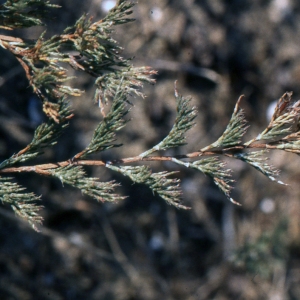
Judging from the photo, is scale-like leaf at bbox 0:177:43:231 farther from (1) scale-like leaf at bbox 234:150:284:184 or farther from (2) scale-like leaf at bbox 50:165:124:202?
(1) scale-like leaf at bbox 234:150:284:184

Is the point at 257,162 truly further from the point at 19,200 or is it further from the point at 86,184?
the point at 19,200

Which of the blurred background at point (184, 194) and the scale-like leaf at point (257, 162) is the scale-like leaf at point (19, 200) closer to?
the scale-like leaf at point (257, 162)

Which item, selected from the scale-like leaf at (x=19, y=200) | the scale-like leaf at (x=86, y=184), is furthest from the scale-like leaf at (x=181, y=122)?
the scale-like leaf at (x=19, y=200)

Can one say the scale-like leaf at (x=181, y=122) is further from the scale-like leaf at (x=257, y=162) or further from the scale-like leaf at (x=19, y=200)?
the scale-like leaf at (x=19, y=200)

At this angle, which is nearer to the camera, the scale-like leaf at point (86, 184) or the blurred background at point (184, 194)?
the scale-like leaf at point (86, 184)

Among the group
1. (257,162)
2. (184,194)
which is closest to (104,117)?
(257,162)

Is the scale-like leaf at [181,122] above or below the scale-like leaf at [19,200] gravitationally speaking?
above

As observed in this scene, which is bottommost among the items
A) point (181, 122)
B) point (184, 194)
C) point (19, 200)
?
point (184, 194)

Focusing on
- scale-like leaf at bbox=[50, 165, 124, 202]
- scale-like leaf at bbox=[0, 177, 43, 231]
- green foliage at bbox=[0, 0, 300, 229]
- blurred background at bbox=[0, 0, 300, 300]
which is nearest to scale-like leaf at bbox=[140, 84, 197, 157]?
green foliage at bbox=[0, 0, 300, 229]

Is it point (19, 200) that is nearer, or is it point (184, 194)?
point (19, 200)

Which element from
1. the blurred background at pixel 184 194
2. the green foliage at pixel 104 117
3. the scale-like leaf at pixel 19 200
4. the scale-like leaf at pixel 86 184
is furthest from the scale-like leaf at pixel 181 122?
the blurred background at pixel 184 194
